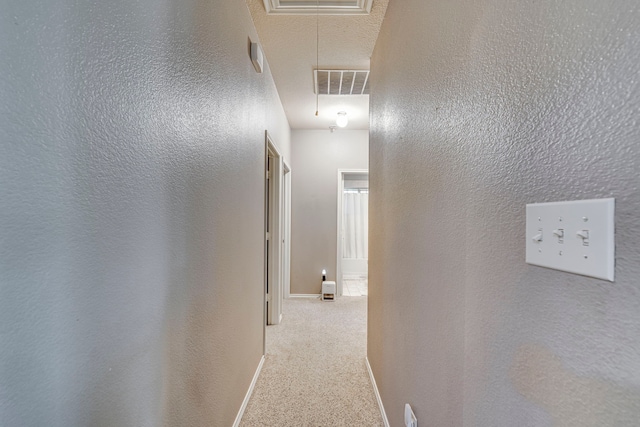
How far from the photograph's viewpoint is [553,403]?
1.71ft

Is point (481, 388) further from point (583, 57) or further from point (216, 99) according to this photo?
point (216, 99)

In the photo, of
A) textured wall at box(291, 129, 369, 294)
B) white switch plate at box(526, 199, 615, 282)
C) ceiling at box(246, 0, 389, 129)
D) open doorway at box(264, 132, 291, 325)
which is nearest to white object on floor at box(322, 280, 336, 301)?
textured wall at box(291, 129, 369, 294)

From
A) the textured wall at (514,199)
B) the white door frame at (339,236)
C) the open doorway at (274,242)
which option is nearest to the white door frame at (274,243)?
the open doorway at (274,242)

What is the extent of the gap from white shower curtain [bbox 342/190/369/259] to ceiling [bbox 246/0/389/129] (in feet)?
10.3

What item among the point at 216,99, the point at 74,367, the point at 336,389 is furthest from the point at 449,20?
the point at 336,389

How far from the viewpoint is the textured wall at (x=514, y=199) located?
411 millimetres

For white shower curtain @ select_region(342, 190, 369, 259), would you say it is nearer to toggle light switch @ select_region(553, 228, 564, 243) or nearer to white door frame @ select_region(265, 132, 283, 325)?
white door frame @ select_region(265, 132, 283, 325)

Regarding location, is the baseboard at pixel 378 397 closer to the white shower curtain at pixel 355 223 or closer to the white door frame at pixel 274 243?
the white door frame at pixel 274 243

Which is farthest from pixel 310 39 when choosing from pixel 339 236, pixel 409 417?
pixel 339 236

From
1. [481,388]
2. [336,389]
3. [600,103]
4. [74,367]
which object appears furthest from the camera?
[336,389]

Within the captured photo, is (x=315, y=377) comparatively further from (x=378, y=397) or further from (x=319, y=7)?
(x=319, y=7)

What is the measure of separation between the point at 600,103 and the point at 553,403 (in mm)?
510

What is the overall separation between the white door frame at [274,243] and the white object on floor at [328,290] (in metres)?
0.91

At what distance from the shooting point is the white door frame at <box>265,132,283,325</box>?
328cm
